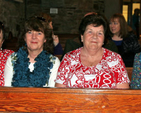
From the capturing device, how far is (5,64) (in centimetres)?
244

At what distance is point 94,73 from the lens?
2074 millimetres

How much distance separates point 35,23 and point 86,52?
1.82 ft

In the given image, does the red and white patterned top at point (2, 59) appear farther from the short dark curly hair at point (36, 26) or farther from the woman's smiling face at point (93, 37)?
the woman's smiling face at point (93, 37)

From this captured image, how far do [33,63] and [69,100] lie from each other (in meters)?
0.84

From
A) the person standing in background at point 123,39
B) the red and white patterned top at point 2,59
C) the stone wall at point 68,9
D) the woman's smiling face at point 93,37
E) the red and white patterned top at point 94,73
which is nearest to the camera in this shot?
the red and white patterned top at point 94,73

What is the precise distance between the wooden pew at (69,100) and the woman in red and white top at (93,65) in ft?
1.21

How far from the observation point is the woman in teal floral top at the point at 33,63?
2.34 meters

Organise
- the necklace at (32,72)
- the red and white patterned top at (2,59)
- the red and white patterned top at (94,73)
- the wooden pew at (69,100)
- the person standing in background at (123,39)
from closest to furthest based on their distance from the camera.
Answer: the wooden pew at (69,100), the red and white patterned top at (94,73), the necklace at (32,72), the red and white patterned top at (2,59), the person standing in background at (123,39)

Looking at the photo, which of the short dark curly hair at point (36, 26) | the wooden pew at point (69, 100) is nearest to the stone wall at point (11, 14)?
the short dark curly hair at point (36, 26)

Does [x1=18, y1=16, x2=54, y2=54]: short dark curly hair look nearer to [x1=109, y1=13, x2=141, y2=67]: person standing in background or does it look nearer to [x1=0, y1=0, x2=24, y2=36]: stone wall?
[x1=109, y1=13, x2=141, y2=67]: person standing in background

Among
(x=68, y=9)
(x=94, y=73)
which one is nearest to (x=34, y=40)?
(x=94, y=73)

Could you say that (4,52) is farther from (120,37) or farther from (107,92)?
(120,37)

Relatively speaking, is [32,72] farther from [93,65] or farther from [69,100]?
[69,100]

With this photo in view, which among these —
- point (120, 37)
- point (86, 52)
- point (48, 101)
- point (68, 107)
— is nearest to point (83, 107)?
point (68, 107)
